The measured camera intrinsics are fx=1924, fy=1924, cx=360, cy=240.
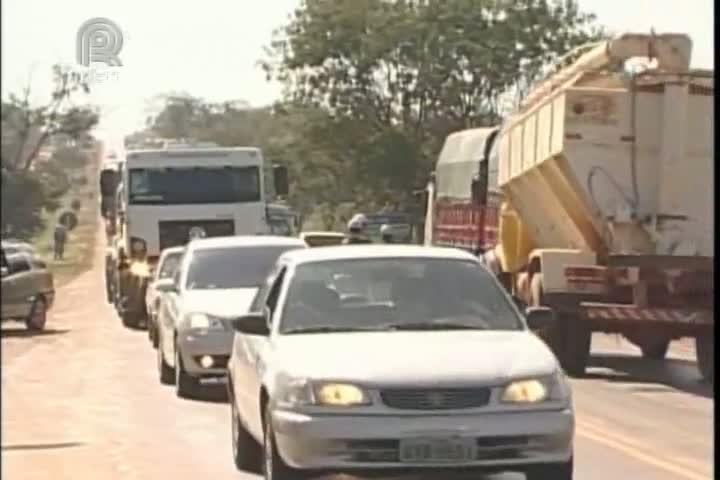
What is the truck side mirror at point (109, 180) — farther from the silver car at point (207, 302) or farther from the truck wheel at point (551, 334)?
the truck wheel at point (551, 334)

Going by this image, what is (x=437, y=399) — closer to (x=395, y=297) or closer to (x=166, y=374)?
(x=395, y=297)

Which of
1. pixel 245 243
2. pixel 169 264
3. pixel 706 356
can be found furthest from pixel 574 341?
pixel 169 264

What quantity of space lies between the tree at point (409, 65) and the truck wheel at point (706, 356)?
26.8 m

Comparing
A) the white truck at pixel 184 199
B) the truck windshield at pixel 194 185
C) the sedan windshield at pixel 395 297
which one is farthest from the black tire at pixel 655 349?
the sedan windshield at pixel 395 297

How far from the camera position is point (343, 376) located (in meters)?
10.1

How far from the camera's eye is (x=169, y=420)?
1617cm

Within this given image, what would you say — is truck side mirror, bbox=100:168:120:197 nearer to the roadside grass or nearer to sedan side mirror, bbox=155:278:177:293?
the roadside grass

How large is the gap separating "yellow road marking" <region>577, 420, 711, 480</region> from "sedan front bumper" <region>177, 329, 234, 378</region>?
3.56 metres

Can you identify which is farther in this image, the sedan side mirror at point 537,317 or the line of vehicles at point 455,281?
the sedan side mirror at point 537,317

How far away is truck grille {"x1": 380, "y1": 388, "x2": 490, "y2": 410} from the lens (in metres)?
10.0

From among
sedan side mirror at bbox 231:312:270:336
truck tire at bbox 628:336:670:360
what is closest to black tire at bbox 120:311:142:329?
truck tire at bbox 628:336:670:360

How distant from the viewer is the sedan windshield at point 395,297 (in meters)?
11.1


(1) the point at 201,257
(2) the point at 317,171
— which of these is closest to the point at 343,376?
(1) the point at 201,257

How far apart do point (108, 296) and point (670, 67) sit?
917 inches
